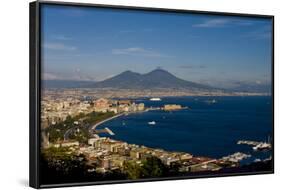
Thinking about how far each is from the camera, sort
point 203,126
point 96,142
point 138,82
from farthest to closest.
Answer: point 203,126, point 138,82, point 96,142

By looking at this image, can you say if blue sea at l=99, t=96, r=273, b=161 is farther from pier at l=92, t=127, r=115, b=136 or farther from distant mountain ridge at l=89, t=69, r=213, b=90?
distant mountain ridge at l=89, t=69, r=213, b=90

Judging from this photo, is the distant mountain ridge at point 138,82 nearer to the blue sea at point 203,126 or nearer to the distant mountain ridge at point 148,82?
the distant mountain ridge at point 148,82

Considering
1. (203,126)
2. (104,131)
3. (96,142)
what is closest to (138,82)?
(104,131)

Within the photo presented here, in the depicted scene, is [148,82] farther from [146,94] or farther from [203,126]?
[203,126]

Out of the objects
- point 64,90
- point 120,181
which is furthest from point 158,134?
point 64,90

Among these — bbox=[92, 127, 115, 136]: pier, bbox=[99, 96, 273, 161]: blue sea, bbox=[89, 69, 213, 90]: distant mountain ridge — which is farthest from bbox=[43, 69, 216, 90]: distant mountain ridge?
bbox=[92, 127, 115, 136]: pier

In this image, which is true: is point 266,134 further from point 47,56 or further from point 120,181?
point 47,56
